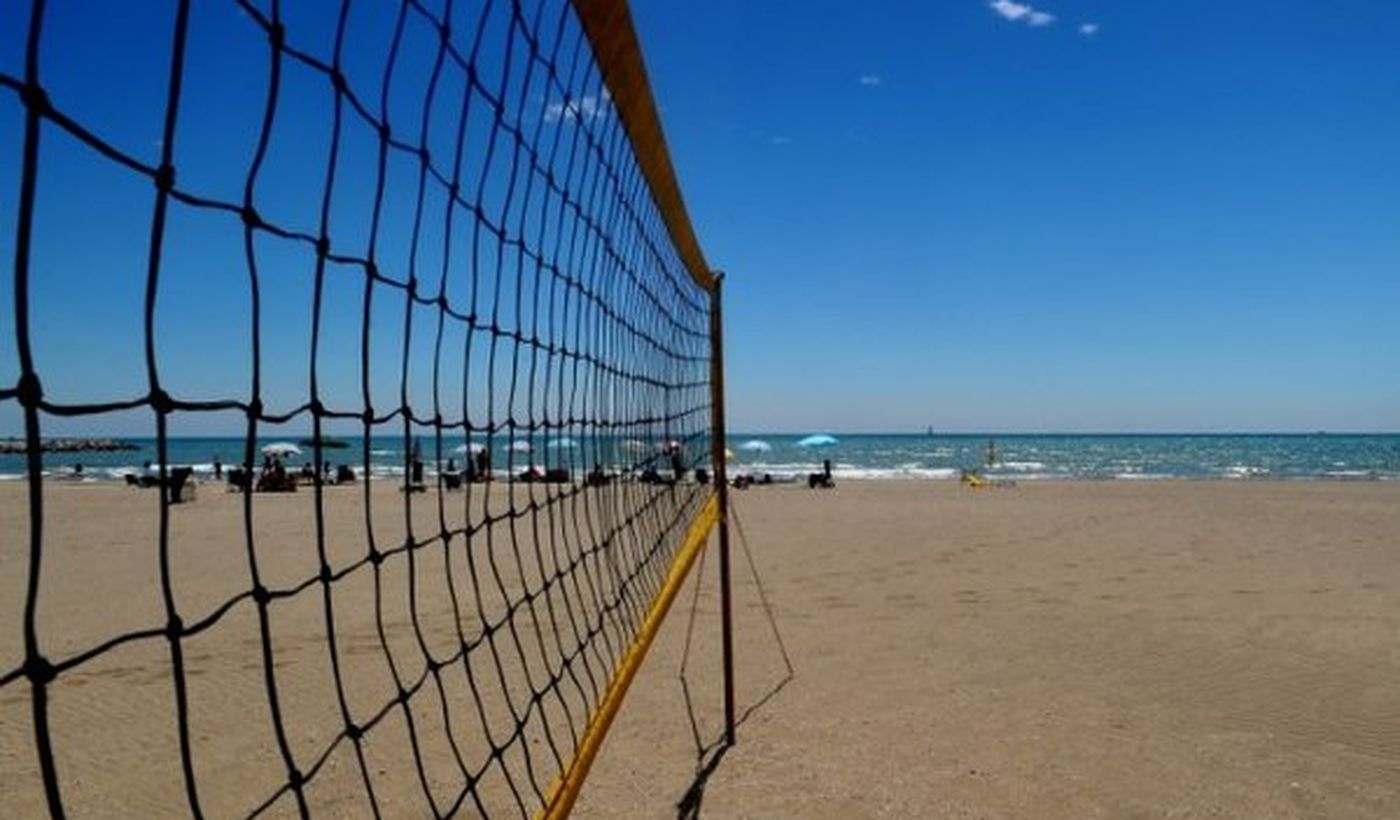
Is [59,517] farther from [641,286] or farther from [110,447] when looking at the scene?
[110,447]

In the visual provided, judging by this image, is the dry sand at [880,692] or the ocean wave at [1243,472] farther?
the ocean wave at [1243,472]

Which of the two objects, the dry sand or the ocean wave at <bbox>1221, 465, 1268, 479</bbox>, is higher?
the ocean wave at <bbox>1221, 465, 1268, 479</bbox>

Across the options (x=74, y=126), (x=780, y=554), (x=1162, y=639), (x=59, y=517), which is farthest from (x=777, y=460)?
(x=74, y=126)

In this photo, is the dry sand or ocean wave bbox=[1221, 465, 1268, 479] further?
ocean wave bbox=[1221, 465, 1268, 479]

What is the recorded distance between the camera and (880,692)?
537 centimetres

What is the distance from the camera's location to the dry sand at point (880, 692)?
13.4 feet

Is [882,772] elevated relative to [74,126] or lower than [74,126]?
lower

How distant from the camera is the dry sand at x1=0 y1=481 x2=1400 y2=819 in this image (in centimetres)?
409

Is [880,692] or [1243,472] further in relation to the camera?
[1243,472]

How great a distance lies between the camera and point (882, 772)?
4254mm

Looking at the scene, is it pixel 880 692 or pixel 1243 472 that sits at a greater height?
pixel 1243 472

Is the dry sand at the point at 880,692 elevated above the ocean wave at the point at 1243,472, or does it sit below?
below

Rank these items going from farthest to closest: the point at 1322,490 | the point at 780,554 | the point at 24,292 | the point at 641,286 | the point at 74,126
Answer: the point at 1322,490 → the point at 780,554 → the point at 641,286 → the point at 74,126 → the point at 24,292

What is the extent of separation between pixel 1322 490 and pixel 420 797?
85.3 feet
